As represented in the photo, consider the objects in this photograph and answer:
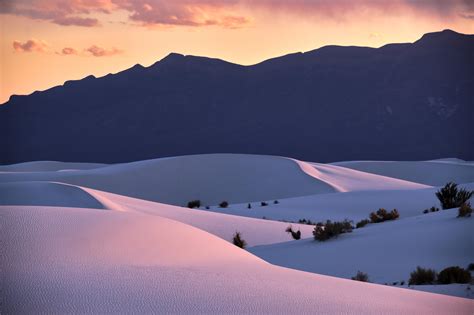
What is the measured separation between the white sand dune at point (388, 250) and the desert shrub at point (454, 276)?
984 mm

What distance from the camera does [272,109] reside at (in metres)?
122

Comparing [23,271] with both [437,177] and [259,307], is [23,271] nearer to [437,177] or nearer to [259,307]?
[259,307]

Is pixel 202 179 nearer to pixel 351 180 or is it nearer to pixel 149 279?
pixel 351 180

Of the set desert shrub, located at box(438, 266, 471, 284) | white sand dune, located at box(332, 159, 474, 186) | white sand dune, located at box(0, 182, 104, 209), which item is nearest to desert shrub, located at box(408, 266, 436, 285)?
desert shrub, located at box(438, 266, 471, 284)

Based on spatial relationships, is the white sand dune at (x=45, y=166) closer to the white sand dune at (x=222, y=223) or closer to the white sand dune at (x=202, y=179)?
the white sand dune at (x=202, y=179)

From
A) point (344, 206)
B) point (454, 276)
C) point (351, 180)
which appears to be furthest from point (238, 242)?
point (351, 180)

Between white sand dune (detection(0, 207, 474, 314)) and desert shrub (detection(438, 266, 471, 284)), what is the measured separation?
9.21 ft

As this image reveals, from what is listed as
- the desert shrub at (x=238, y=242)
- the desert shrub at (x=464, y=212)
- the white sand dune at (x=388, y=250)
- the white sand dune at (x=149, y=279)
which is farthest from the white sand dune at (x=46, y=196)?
the white sand dune at (x=149, y=279)

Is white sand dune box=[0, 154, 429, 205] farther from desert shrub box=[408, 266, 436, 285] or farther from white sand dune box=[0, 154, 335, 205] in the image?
desert shrub box=[408, 266, 436, 285]

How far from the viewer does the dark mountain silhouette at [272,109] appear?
109500mm

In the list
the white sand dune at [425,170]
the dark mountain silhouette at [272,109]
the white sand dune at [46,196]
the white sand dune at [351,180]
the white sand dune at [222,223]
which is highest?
the dark mountain silhouette at [272,109]

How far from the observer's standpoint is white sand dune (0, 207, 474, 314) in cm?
855

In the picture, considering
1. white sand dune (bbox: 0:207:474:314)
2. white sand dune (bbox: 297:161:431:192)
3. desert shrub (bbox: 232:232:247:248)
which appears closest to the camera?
white sand dune (bbox: 0:207:474:314)

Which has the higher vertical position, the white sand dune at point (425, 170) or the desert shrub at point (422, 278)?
the white sand dune at point (425, 170)
